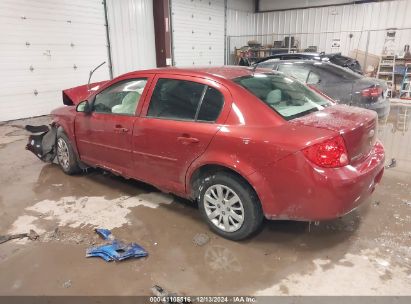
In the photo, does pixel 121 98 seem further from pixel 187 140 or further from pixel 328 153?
pixel 328 153

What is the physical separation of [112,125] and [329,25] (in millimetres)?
13908

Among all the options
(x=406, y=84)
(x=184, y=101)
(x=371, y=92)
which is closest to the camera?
(x=184, y=101)

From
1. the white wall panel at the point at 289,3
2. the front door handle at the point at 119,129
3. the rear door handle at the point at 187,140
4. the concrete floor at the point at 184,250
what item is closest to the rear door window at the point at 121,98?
the front door handle at the point at 119,129

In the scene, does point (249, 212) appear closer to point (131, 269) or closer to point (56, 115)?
point (131, 269)

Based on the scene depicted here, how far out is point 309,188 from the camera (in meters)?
2.29

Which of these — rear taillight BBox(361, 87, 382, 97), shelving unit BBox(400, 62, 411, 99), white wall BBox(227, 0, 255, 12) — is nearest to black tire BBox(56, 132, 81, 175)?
rear taillight BBox(361, 87, 382, 97)

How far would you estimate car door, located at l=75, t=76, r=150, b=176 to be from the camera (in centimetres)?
334

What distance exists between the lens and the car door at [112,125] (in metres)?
3.34

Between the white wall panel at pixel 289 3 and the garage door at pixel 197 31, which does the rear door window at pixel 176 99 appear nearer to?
the garage door at pixel 197 31

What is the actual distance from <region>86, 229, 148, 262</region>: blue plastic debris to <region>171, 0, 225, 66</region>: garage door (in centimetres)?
1001

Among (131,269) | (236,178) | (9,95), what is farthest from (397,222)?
(9,95)

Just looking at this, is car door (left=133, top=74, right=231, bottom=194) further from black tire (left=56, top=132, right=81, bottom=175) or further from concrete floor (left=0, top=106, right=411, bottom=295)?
black tire (left=56, top=132, right=81, bottom=175)

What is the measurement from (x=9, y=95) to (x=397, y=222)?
827 centimetres

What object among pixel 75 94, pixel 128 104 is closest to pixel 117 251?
pixel 128 104
